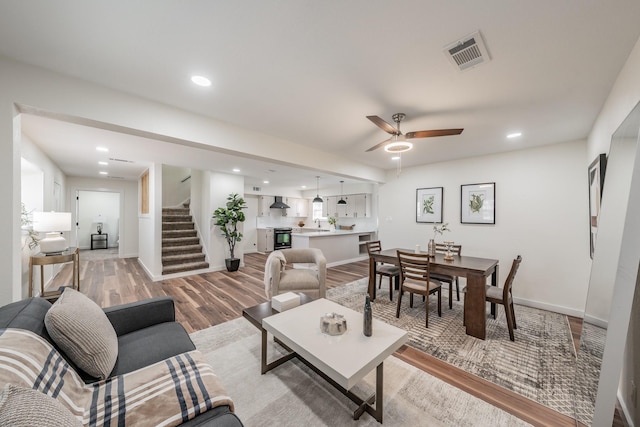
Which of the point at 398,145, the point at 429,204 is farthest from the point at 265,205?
the point at 398,145

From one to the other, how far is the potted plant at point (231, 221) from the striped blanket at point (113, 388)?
456 centimetres

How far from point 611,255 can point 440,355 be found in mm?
1578

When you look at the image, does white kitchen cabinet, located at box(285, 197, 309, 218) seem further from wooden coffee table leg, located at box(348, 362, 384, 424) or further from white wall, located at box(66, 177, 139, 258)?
wooden coffee table leg, located at box(348, 362, 384, 424)

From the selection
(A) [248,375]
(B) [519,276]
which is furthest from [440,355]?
(B) [519,276]

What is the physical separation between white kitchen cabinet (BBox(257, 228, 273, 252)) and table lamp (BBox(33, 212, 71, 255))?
18.4 feet

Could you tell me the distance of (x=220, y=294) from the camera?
406 cm

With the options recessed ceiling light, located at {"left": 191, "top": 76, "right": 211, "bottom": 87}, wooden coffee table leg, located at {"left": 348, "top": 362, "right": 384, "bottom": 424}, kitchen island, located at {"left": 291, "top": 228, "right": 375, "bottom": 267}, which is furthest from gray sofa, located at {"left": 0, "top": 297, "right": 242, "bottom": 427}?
kitchen island, located at {"left": 291, "top": 228, "right": 375, "bottom": 267}

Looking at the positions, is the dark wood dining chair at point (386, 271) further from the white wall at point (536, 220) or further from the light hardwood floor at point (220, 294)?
the white wall at point (536, 220)

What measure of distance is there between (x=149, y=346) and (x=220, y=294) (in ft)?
8.38

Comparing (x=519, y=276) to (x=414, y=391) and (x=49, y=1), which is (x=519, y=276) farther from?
(x=49, y=1)

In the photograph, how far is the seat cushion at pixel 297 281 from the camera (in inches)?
125

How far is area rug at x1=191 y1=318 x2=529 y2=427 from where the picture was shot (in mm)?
1599

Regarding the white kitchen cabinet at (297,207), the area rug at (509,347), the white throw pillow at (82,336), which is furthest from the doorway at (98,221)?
the area rug at (509,347)

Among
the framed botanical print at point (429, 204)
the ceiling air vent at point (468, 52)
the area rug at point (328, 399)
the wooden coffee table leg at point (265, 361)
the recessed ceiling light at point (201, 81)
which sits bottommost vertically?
the area rug at point (328, 399)
